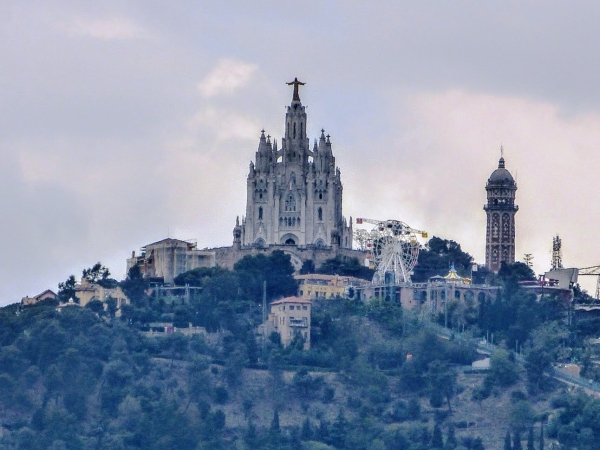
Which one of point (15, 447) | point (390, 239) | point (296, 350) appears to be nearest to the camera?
point (15, 447)

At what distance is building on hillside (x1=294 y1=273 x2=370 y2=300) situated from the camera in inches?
6944

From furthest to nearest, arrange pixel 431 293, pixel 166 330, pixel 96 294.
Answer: pixel 96 294, pixel 431 293, pixel 166 330

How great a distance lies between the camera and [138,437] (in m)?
157

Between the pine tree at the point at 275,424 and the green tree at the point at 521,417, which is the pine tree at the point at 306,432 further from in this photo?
the green tree at the point at 521,417

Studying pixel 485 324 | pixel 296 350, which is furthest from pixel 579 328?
pixel 296 350

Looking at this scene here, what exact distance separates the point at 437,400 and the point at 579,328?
660 inches

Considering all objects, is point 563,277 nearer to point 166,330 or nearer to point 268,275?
point 268,275

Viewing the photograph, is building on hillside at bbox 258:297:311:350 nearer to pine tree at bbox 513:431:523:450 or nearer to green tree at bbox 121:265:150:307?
green tree at bbox 121:265:150:307

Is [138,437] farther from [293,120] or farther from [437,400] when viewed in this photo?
[293,120]

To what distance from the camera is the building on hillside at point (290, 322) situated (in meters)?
169

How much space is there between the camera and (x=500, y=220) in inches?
7382

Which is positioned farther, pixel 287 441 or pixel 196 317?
pixel 196 317

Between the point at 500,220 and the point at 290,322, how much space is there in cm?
2182

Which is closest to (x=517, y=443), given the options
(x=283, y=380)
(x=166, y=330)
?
(x=283, y=380)
